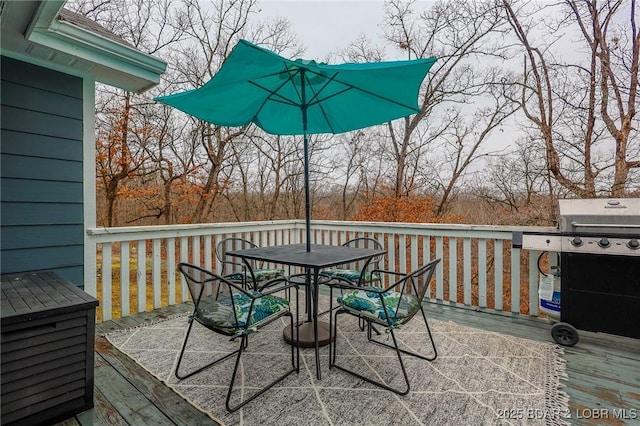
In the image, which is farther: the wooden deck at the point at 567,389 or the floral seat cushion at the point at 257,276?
the floral seat cushion at the point at 257,276

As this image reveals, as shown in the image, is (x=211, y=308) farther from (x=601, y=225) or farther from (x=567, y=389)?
(x=601, y=225)

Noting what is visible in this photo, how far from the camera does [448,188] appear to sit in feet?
25.7

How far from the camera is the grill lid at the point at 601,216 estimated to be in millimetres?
2465

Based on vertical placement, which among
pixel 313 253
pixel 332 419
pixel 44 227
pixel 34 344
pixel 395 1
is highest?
pixel 395 1

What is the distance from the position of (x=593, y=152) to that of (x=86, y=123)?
292 inches

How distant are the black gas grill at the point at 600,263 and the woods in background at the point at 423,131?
368 cm

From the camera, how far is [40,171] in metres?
2.64

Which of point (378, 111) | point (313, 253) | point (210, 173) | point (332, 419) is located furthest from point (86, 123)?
point (210, 173)

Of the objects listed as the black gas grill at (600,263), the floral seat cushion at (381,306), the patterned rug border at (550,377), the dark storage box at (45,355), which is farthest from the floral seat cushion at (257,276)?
the black gas grill at (600,263)

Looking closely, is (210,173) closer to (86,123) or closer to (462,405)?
(86,123)

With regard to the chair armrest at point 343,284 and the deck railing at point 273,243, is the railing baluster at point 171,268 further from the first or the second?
the chair armrest at point 343,284

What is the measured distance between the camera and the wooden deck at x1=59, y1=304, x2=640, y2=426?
5.89 ft

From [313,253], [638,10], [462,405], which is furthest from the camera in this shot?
[638,10]

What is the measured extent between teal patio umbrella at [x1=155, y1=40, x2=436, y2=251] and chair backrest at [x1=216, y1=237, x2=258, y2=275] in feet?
3.49
